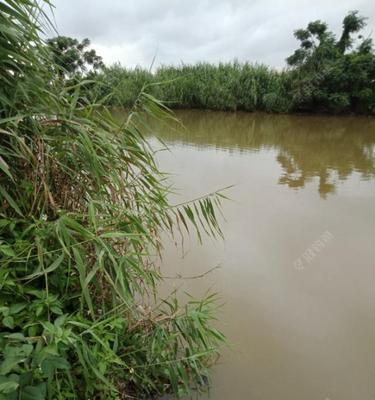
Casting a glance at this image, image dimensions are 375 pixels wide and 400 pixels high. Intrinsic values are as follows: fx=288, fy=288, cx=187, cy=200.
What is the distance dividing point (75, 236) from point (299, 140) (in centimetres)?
585

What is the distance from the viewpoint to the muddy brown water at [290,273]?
4.30 ft

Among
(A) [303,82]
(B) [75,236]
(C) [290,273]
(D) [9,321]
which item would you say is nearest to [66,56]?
(B) [75,236]

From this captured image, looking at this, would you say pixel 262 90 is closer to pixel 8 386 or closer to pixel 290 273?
pixel 290 273

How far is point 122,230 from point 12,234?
0.36 m

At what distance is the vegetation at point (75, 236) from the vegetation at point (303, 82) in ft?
22.6

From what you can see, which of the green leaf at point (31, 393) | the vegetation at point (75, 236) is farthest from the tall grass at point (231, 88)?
the green leaf at point (31, 393)

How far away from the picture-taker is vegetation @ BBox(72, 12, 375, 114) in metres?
8.46

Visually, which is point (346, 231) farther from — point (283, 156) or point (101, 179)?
point (283, 156)

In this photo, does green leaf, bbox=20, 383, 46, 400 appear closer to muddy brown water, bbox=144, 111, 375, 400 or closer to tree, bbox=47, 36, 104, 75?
muddy brown water, bbox=144, 111, 375, 400

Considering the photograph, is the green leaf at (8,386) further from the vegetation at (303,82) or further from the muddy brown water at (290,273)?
the vegetation at (303,82)

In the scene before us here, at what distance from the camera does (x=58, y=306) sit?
0.84m

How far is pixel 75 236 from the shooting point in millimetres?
981

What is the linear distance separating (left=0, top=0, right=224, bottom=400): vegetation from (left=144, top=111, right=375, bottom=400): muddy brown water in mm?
269

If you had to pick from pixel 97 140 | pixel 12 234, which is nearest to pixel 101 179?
pixel 97 140
